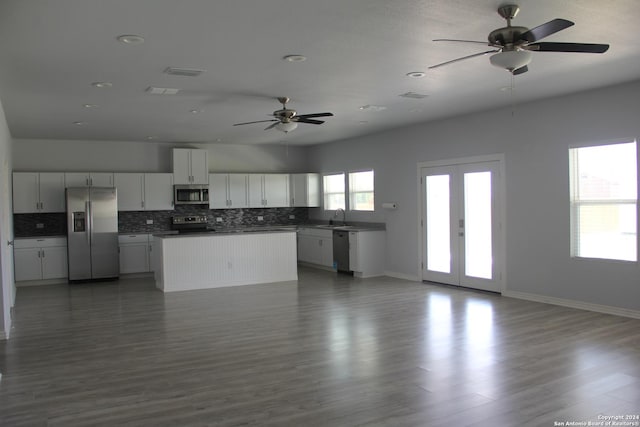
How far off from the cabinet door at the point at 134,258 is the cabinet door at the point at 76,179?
1433mm

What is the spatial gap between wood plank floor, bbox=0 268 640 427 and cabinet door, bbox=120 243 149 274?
8.53 ft

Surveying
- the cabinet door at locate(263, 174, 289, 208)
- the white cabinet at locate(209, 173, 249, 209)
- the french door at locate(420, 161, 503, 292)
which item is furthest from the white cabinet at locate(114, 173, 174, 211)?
the french door at locate(420, 161, 503, 292)

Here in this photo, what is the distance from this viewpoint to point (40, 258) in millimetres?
9344

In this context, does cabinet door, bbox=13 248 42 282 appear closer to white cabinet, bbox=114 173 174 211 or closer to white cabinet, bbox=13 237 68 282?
white cabinet, bbox=13 237 68 282

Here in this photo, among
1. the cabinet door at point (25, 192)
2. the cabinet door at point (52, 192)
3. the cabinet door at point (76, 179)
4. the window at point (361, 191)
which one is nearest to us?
the cabinet door at point (25, 192)

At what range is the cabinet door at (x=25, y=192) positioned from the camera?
9383mm

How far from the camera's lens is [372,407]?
352 cm

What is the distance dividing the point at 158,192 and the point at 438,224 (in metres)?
5.72

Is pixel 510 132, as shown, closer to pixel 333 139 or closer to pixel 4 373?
pixel 333 139

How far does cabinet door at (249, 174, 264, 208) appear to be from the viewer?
11.6 meters

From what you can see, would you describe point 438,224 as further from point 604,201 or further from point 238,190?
point 238,190

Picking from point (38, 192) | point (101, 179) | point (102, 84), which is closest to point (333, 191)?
point (101, 179)

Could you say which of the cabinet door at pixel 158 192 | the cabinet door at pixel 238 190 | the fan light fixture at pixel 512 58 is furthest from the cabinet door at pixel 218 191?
the fan light fixture at pixel 512 58

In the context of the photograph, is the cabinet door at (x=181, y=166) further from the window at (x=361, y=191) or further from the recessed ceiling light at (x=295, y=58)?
the recessed ceiling light at (x=295, y=58)
